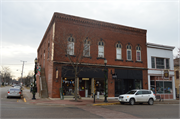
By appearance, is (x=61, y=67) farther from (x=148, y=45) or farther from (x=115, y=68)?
(x=148, y=45)

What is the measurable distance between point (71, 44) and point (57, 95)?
267 inches

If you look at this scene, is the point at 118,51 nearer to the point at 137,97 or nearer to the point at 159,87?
the point at 137,97

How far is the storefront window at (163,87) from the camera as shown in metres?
26.7

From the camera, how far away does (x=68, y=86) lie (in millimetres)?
21344

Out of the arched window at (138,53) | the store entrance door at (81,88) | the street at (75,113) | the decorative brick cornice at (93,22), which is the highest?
the decorative brick cornice at (93,22)

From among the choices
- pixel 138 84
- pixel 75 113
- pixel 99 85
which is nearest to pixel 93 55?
pixel 99 85

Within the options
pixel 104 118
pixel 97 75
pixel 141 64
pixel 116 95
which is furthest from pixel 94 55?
pixel 104 118

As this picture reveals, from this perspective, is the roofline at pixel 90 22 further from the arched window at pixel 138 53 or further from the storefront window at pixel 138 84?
the storefront window at pixel 138 84

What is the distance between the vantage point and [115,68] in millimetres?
24203

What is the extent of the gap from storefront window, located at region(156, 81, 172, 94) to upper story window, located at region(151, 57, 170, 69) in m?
2.61

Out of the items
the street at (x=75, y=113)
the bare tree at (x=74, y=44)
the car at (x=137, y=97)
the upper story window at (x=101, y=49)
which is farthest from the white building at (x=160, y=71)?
the street at (x=75, y=113)

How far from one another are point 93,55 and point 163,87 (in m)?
13.0

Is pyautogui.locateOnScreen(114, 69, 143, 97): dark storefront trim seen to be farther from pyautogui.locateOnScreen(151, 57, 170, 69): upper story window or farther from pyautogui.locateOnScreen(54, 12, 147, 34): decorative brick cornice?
pyautogui.locateOnScreen(54, 12, 147, 34): decorative brick cornice

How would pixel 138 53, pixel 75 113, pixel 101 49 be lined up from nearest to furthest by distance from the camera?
pixel 75 113 → pixel 101 49 → pixel 138 53
